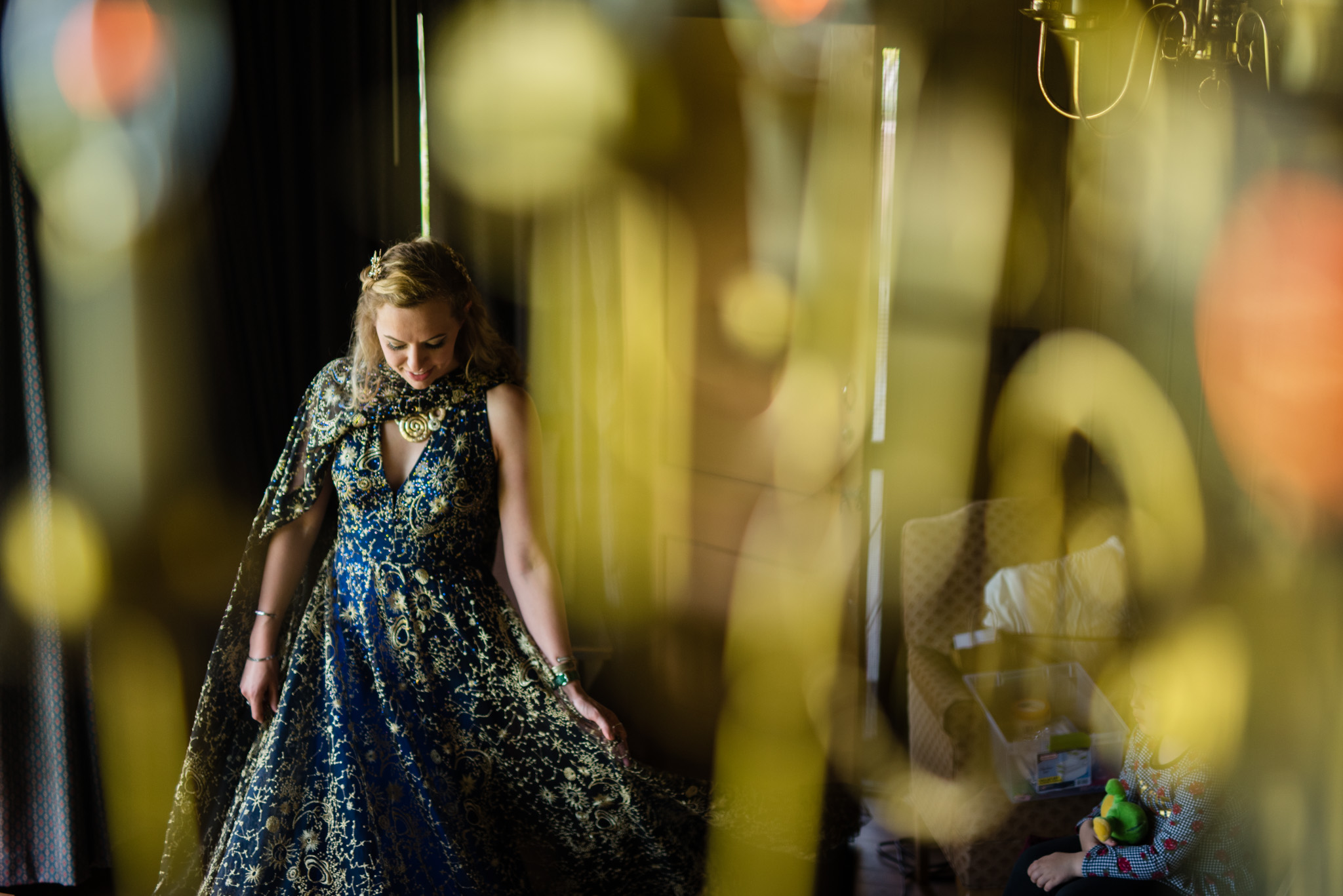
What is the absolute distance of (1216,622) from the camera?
203 centimetres

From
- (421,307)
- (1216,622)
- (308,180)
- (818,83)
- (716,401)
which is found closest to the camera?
(421,307)

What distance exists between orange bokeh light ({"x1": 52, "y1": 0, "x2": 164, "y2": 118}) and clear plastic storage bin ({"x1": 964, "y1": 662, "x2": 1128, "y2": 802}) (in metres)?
2.26

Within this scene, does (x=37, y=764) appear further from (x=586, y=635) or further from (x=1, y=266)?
(x=586, y=635)

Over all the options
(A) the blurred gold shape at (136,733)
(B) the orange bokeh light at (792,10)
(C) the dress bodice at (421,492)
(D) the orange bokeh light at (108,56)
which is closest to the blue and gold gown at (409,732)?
(C) the dress bodice at (421,492)

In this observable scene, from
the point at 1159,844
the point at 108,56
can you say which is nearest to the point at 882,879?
the point at 1159,844

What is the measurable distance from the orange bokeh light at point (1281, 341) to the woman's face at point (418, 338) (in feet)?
4.48

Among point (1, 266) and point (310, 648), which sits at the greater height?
point (1, 266)

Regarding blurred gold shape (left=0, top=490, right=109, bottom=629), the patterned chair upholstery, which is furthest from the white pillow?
blurred gold shape (left=0, top=490, right=109, bottom=629)

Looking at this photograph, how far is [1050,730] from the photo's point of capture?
7.38 feet

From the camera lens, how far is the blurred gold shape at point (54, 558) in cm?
216

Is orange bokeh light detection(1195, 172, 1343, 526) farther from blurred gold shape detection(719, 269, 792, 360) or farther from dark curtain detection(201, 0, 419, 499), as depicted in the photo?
dark curtain detection(201, 0, 419, 499)

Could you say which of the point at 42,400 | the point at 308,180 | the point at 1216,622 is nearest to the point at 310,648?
the point at 42,400

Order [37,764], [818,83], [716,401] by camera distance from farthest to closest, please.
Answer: [716,401], [818,83], [37,764]

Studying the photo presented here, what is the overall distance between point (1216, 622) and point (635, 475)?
1739 mm
